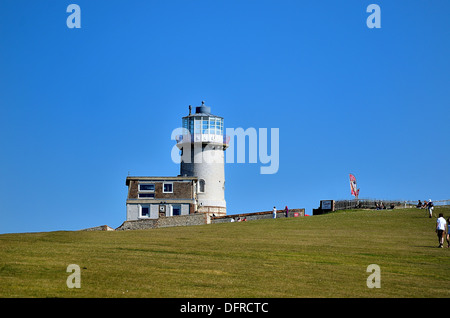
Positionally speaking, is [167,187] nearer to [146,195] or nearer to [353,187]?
[146,195]

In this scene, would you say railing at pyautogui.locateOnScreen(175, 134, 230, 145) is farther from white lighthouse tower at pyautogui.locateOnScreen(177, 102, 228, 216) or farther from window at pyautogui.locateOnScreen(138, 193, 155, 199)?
window at pyautogui.locateOnScreen(138, 193, 155, 199)

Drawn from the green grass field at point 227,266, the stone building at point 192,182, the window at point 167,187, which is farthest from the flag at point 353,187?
the green grass field at point 227,266

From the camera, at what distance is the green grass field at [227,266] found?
60.1 feet

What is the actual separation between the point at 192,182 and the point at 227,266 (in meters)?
52.7

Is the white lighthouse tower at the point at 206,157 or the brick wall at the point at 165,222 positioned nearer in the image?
the brick wall at the point at 165,222

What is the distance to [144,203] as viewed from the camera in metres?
74.8

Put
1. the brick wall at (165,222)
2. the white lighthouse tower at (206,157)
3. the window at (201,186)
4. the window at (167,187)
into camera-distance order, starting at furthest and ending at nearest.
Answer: the white lighthouse tower at (206,157) < the window at (201,186) < the window at (167,187) < the brick wall at (165,222)

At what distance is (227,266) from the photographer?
2342 cm

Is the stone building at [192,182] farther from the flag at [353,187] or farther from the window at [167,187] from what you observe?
the flag at [353,187]

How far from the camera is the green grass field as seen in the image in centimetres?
1831

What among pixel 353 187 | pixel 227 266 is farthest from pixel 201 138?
pixel 227 266

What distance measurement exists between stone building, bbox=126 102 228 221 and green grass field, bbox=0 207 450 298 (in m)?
37.2

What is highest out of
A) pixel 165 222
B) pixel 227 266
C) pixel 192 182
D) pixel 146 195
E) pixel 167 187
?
pixel 192 182

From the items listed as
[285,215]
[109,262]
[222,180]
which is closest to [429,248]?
[109,262]
